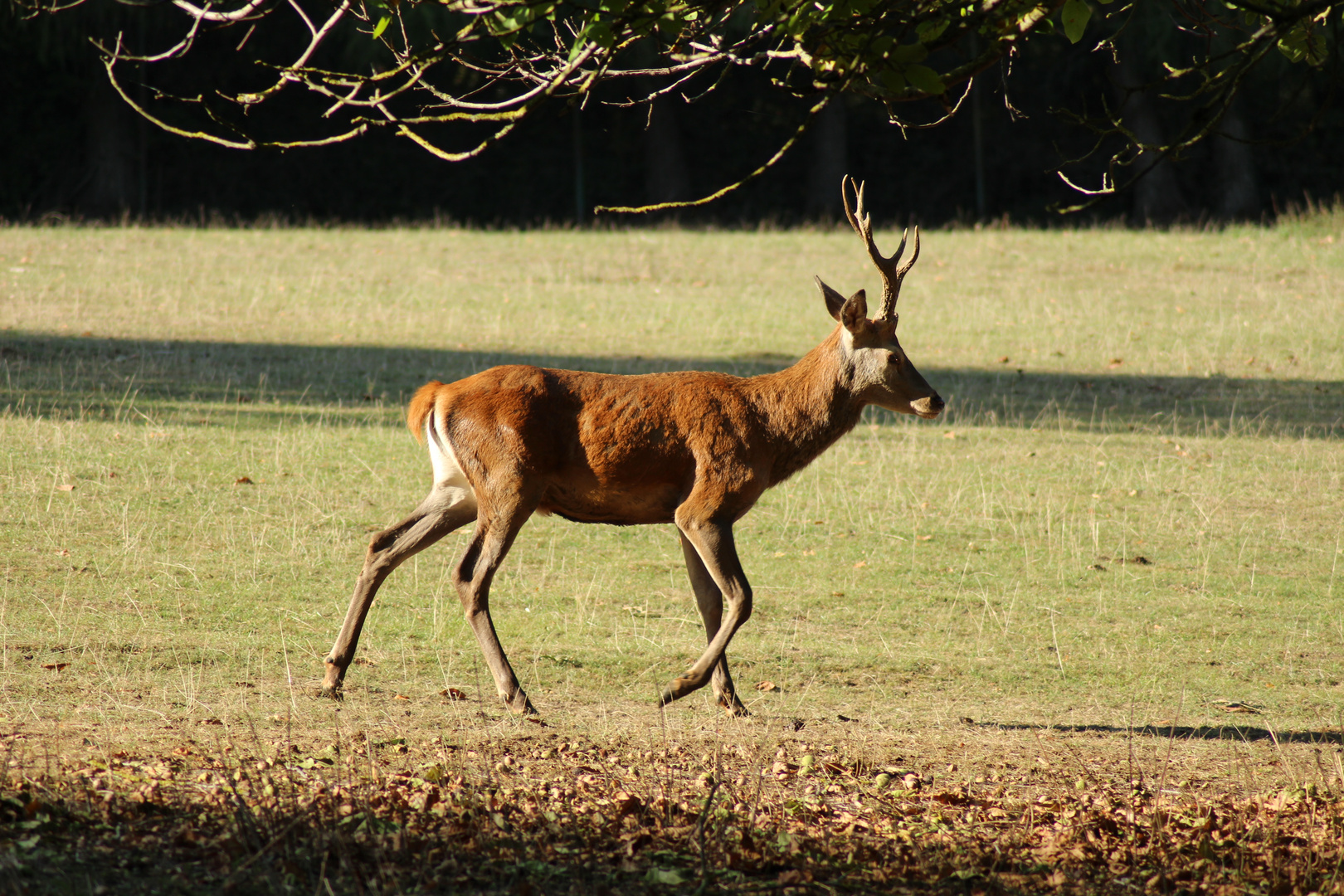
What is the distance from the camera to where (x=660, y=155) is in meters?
35.1

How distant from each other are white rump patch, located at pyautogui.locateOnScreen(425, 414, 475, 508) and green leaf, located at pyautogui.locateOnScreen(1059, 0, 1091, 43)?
3393mm

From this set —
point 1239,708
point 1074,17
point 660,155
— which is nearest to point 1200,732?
point 1239,708

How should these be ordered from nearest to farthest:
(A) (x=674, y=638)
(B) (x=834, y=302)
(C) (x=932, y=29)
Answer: (C) (x=932, y=29) < (B) (x=834, y=302) < (A) (x=674, y=638)

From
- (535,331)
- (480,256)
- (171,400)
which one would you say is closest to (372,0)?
(171,400)

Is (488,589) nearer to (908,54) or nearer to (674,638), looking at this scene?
(674,638)

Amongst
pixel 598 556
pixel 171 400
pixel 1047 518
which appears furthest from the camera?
pixel 171 400

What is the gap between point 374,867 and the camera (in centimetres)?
432

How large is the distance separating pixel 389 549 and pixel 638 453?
1.33m

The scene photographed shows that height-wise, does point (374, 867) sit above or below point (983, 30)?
below

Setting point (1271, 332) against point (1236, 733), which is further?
point (1271, 332)

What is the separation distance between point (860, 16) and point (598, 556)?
5.37 meters

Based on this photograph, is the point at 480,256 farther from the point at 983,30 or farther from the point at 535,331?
the point at 983,30

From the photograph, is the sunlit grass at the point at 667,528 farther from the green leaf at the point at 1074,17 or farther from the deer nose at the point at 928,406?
the green leaf at the point at 1074,17

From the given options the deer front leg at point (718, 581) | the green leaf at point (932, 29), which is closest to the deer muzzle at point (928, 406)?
the deer front leg at point (718, 581)
